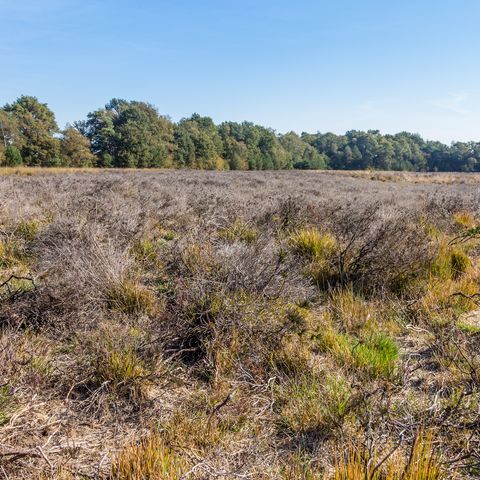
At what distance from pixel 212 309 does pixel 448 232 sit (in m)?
5.95

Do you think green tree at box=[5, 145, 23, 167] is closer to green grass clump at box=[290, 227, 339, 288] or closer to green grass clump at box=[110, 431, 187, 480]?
green grass clump at box=[290, 227, 339, 288]

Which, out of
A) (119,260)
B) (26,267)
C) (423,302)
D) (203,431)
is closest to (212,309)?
(203,431)

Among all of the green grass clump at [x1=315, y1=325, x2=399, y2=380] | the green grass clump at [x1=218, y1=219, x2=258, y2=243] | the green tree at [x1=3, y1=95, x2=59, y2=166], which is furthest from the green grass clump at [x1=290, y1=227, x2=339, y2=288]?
the green tree at [x1=3, y1=95, x2=59, y2=166]

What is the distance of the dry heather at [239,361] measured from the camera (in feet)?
5.62

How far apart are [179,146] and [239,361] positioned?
71.0 meters

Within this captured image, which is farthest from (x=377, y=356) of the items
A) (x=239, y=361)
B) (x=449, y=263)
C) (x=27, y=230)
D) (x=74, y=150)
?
(x=74, y=150)

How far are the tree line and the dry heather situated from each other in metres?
43.2

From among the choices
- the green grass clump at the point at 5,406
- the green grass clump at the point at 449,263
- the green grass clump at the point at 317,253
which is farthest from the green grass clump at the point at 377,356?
the green grass clump at the point at 5,406

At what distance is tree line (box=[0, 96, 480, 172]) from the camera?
2040 inches

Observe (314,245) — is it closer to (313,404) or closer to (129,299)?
(129,299)

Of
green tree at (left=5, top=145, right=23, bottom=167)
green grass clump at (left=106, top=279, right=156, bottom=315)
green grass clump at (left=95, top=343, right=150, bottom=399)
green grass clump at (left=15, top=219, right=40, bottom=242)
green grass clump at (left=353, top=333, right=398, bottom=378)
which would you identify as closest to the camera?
green grass clump at (left=95, top=343, right=150, bottom=399)

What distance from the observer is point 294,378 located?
2.40 m

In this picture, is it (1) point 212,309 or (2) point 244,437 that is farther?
(1) point 212,309

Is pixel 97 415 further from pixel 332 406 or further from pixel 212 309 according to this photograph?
pixel 332 406
